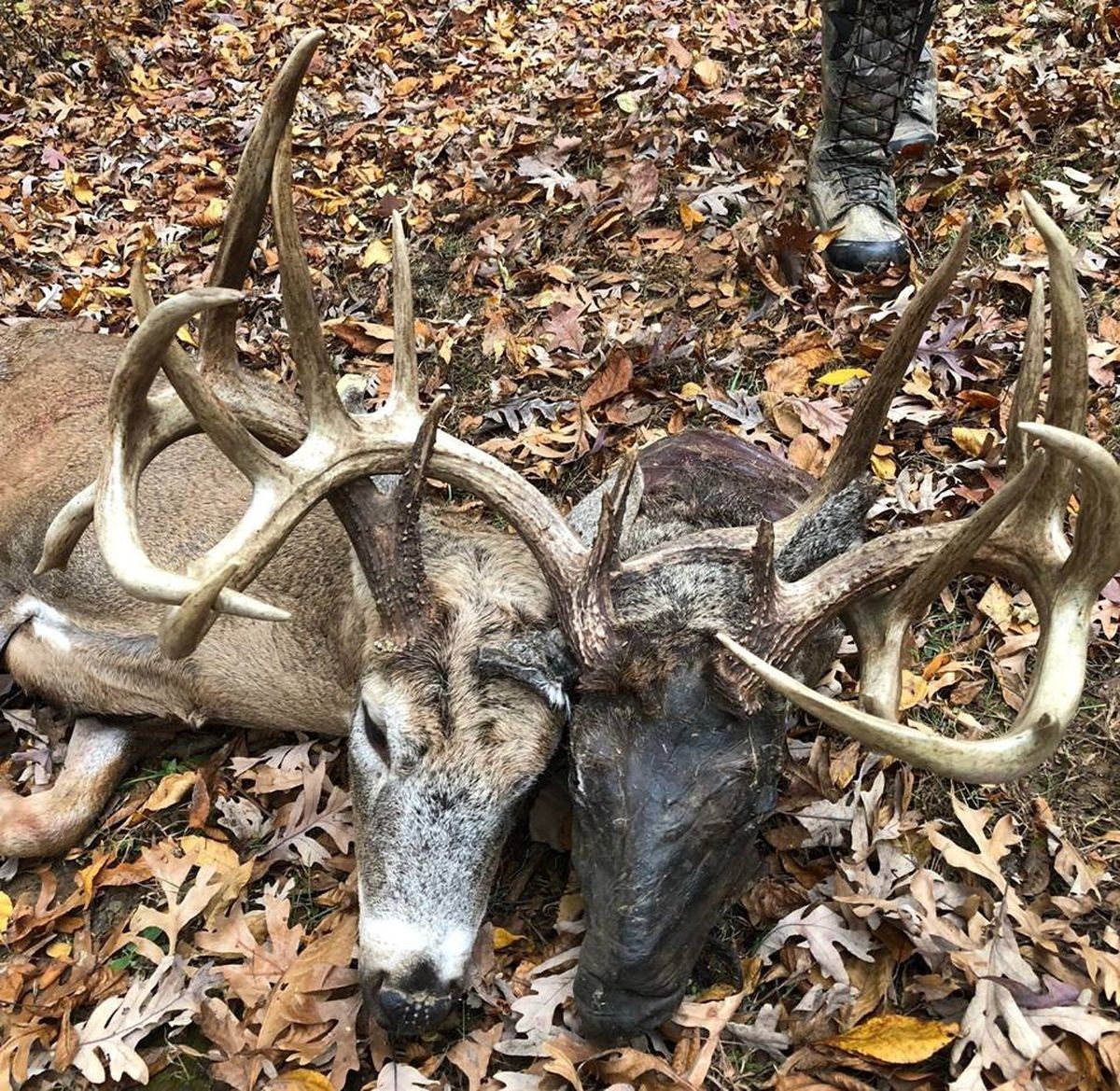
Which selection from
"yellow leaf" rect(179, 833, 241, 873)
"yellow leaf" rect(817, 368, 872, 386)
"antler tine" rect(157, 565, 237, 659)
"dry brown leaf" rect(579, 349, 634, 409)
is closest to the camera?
"antler tine" rect(157, 565, 237, 659)

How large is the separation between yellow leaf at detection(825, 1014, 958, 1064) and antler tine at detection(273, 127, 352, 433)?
2577 millimetres

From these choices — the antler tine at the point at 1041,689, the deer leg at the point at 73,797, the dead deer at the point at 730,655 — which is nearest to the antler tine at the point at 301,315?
the dead deer at the point at 730,655

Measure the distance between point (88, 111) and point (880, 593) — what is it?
1030cm

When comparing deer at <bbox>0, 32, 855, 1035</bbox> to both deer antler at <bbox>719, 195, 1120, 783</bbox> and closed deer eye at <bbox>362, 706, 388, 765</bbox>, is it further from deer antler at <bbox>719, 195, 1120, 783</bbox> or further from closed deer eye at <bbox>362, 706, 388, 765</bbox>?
deer antler at <bbox>719, 195, 1120, 783</bbox>

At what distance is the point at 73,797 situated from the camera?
14.5ft

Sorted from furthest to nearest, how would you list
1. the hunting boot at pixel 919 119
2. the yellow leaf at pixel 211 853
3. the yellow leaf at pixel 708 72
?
the yellow leaf at pixel 708 72 < the hunting boot at pixel 919 119 < the yellow leaf at pixel 211 853

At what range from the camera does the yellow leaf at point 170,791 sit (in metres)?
4.49

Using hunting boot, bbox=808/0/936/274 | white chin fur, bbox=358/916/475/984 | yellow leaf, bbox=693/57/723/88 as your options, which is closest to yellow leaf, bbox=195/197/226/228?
yellow leaf, bbox=693/57/723/88

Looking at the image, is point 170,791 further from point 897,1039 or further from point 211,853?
point 897,1039

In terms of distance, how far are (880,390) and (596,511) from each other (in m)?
1.38

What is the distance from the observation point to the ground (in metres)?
3.39

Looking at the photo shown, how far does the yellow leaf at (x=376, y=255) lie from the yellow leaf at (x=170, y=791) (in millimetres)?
4263

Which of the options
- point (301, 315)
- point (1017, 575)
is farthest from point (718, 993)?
point (301, 315)

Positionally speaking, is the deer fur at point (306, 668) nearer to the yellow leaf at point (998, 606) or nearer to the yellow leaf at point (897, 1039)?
the yellow leaf at point (897, 1039)
